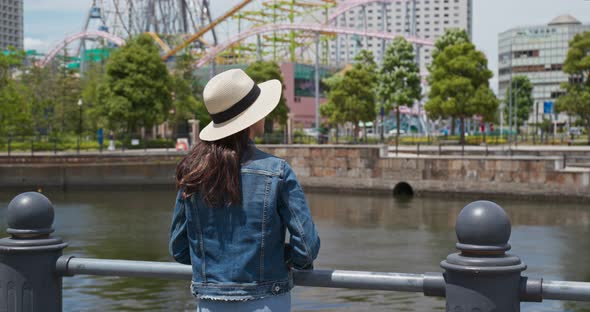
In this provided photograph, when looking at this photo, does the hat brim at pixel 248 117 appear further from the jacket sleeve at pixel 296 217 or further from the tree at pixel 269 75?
the tree at pixel 269 75

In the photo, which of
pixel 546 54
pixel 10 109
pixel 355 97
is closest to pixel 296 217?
pixel 10 109

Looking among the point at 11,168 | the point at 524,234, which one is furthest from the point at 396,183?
the point at 11,168

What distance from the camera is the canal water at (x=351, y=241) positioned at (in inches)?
561

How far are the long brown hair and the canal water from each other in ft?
33.9

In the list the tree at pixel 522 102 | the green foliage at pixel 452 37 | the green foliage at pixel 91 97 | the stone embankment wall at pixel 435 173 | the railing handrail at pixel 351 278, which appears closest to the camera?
the railing handrail at pixel 351 278

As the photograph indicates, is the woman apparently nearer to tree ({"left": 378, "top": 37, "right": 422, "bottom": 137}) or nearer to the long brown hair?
the long brown hair

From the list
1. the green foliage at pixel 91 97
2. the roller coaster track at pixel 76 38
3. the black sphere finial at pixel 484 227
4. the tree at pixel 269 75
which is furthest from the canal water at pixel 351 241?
the roller coaster track at pixel 76 38

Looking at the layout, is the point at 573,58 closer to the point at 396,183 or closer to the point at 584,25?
the point at 396,183

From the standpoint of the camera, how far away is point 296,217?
3.31m

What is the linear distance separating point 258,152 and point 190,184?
31 centimetres

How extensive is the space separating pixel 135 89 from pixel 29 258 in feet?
182

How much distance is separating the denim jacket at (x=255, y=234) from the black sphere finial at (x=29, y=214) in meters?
0.99

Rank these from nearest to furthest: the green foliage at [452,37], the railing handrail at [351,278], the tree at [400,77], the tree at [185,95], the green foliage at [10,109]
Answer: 1. the railing handrail at [351,278]
2. the green foliage at [10,109]
3. the green foliage at [452,37]
4. the tree at [400,77]
5. the tree at [185,95]

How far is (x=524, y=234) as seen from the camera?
24.1m
